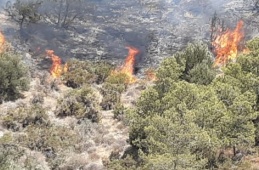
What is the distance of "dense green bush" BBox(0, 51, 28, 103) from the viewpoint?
37.2 m

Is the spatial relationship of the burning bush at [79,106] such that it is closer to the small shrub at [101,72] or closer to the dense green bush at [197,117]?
the dense green bush at [197,117]

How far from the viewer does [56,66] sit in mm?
50375

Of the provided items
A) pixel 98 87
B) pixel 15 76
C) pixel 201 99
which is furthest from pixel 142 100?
pixel 98 87

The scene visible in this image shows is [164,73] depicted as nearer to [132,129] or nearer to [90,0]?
[132,129]

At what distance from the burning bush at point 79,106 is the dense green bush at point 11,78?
4.82 meters

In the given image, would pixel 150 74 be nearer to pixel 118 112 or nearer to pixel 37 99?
pixel 118 112

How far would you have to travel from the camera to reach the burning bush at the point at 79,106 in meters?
35.1

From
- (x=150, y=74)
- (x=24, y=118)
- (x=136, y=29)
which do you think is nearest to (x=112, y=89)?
(x=150, y=74)

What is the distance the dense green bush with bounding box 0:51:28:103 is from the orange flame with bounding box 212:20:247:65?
2602 centimetres

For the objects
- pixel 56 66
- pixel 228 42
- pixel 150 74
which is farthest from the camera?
pixel 228 42

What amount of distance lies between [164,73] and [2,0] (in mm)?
38386

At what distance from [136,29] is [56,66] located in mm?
13301

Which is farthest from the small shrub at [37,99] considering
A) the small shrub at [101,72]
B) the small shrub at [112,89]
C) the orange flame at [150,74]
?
the orange flame at [150,74]

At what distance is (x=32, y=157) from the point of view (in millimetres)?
25922
